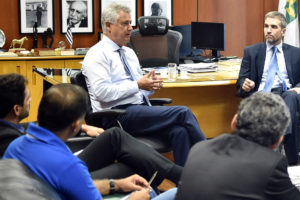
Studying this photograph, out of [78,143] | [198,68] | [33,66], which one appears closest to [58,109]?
[78,143]

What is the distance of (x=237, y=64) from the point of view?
5441mm

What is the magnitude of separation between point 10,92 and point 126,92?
136cm

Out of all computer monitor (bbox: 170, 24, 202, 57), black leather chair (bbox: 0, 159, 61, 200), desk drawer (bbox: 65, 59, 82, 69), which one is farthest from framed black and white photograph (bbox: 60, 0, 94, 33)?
black leather chair (bbox: 0, 159, 61, 200)

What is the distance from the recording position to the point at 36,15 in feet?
22.0

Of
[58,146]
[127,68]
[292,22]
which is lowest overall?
[58,146]

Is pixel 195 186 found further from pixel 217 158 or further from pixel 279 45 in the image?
pixel 279 45

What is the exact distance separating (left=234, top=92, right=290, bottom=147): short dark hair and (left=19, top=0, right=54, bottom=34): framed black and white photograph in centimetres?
524

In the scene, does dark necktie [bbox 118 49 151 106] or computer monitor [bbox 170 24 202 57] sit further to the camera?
computer monitor [bbox 170 24 202 57]

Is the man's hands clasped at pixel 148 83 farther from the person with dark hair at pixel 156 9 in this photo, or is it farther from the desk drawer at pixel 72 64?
the person with dark hair at pixel 156 9

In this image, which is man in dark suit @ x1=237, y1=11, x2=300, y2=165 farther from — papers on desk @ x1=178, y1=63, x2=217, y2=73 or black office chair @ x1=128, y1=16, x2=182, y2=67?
black office chair @ x1=128, y1=16, x2=182, y2=67

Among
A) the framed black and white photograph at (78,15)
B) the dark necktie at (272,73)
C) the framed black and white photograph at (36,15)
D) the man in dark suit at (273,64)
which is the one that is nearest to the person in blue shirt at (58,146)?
the man in dark suit at (273,64)

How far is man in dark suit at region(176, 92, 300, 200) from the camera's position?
170 centimetres

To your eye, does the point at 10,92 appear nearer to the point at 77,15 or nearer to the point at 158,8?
the point at 77,15

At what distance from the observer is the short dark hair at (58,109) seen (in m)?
1.89
